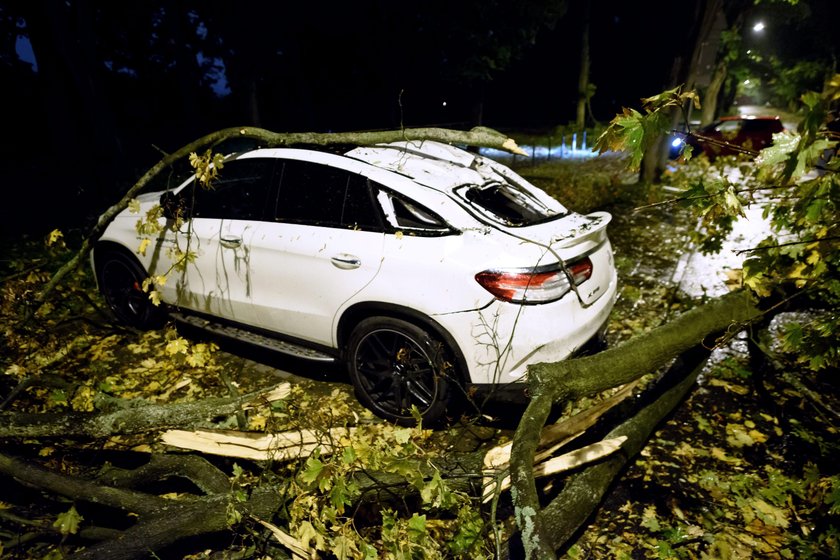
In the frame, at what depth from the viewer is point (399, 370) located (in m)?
3.15

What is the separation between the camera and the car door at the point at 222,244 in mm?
3553

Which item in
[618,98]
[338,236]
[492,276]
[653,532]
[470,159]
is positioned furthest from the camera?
[618,98]

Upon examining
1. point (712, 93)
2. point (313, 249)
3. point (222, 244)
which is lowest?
point (222, 244)

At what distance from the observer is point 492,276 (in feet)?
8.64

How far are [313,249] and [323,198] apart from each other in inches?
16.5

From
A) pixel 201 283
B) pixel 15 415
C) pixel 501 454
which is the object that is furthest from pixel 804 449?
pixel 15 415

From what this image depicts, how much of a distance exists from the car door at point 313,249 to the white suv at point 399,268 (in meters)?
0.01

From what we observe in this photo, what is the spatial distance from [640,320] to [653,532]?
8.58 feet

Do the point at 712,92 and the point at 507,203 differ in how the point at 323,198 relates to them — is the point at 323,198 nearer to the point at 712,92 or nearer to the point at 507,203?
the point at 507,203

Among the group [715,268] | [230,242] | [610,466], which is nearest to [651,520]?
[610,466]

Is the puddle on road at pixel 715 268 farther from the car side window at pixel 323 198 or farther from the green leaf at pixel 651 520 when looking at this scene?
the car side window at pixel 323 198

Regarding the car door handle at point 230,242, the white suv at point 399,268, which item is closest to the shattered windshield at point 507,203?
the white suv at point 399,268

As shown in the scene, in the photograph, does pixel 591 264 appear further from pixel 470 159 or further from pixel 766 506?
pixel 766 506

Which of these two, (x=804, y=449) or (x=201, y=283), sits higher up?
(x=201, y=283)
